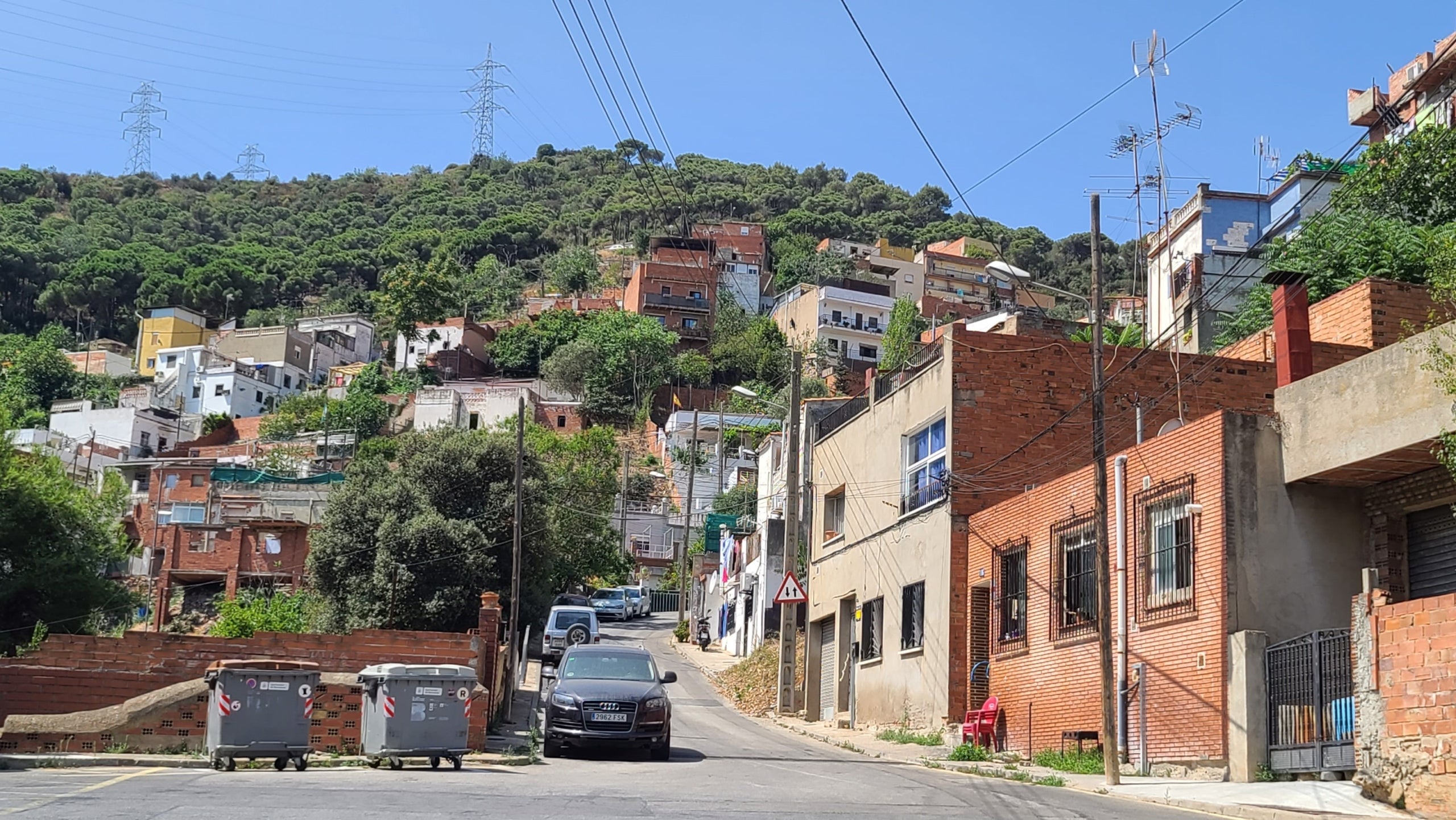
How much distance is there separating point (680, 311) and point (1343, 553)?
95570 millimetres

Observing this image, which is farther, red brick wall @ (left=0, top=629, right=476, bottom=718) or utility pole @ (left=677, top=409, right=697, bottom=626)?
utility pole @ (left=677, top=409, right=697, bottom=626)

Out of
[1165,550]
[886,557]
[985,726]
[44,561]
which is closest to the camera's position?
[1165,550]

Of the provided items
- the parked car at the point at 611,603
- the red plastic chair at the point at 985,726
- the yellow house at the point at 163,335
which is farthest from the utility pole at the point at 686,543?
the yellow house at the point at 163,335

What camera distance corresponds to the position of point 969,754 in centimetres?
2150

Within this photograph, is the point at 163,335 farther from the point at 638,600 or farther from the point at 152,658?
the point at 152,658

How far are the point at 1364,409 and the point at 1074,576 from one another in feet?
19.3

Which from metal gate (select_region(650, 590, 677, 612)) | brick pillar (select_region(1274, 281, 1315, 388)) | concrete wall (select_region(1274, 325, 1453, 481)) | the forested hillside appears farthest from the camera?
Answer: the forested hillside

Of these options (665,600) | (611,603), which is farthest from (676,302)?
(611,603)

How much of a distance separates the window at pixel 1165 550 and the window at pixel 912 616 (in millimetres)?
7269

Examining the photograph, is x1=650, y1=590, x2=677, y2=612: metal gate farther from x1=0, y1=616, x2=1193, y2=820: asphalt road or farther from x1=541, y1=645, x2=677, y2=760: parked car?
x1=0, y1=616, x2=1193, y2=820: asphalt road

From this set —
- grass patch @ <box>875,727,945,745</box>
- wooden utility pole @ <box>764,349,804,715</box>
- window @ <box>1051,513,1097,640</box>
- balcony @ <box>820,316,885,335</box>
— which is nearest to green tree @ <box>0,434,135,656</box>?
wooden utility pole @ <box>764,349,804,715</box>

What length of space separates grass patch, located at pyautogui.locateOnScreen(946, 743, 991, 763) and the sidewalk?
0.24 metres

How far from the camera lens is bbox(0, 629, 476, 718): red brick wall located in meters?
22.4

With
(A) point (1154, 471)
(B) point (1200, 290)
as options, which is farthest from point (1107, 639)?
(B) point (1200, 290)
